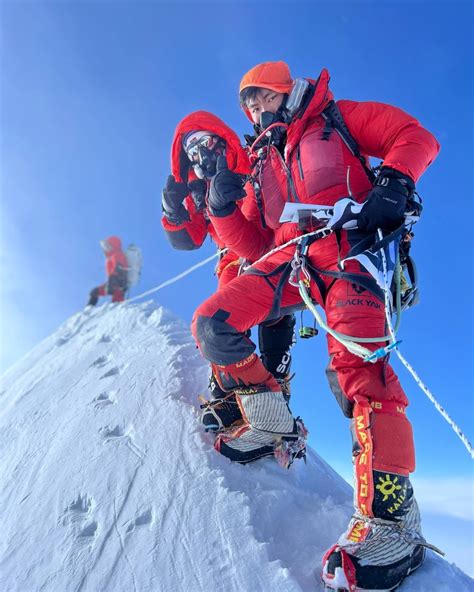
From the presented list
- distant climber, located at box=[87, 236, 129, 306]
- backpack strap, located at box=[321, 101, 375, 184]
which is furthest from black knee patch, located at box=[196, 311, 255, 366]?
distant climber, located at box=[87, 236, 129, 306]

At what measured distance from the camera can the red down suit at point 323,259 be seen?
2.32 m

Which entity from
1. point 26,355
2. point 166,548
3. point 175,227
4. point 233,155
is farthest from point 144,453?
point 26,355

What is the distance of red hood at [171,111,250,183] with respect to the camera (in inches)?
149

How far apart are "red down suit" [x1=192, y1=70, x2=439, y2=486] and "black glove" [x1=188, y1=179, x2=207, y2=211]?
0.80 meters

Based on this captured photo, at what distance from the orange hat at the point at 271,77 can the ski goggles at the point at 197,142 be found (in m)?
0.65

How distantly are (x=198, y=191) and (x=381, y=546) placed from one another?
2.92 metres

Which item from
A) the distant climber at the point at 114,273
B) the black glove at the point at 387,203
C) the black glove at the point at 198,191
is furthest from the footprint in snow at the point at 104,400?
the distant climber at the point at 114,273

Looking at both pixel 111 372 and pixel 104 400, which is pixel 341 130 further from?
pixel 111 372

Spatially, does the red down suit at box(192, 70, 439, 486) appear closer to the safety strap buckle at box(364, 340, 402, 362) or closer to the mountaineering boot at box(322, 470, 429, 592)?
the safety strap buckle at box(364, 340, 402, 362)

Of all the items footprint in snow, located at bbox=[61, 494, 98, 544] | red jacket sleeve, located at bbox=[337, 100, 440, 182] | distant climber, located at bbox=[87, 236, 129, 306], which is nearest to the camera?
footprint in snow, located at bbox=[61, 494, 98, 544]

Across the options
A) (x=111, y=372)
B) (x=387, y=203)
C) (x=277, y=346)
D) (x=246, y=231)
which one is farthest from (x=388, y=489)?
(x=111, y=372)

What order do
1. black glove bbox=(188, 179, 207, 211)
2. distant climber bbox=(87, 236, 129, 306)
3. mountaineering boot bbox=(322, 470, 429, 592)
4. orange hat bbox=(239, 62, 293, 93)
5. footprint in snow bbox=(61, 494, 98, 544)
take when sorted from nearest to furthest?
mountaineering boot bbox=(322, 470, 429, 592), footprint in snow bbox=(61, 494, 98, 544), orange hat bbox=(239, 62, 293, 93), black glove bbox=(188, 179, 207, 211), distant climber bbox=(87, 236, 129, 306)

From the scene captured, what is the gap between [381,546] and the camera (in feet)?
6.28

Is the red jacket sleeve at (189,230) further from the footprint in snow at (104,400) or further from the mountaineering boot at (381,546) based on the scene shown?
the mountaineering boot at (381,546)
